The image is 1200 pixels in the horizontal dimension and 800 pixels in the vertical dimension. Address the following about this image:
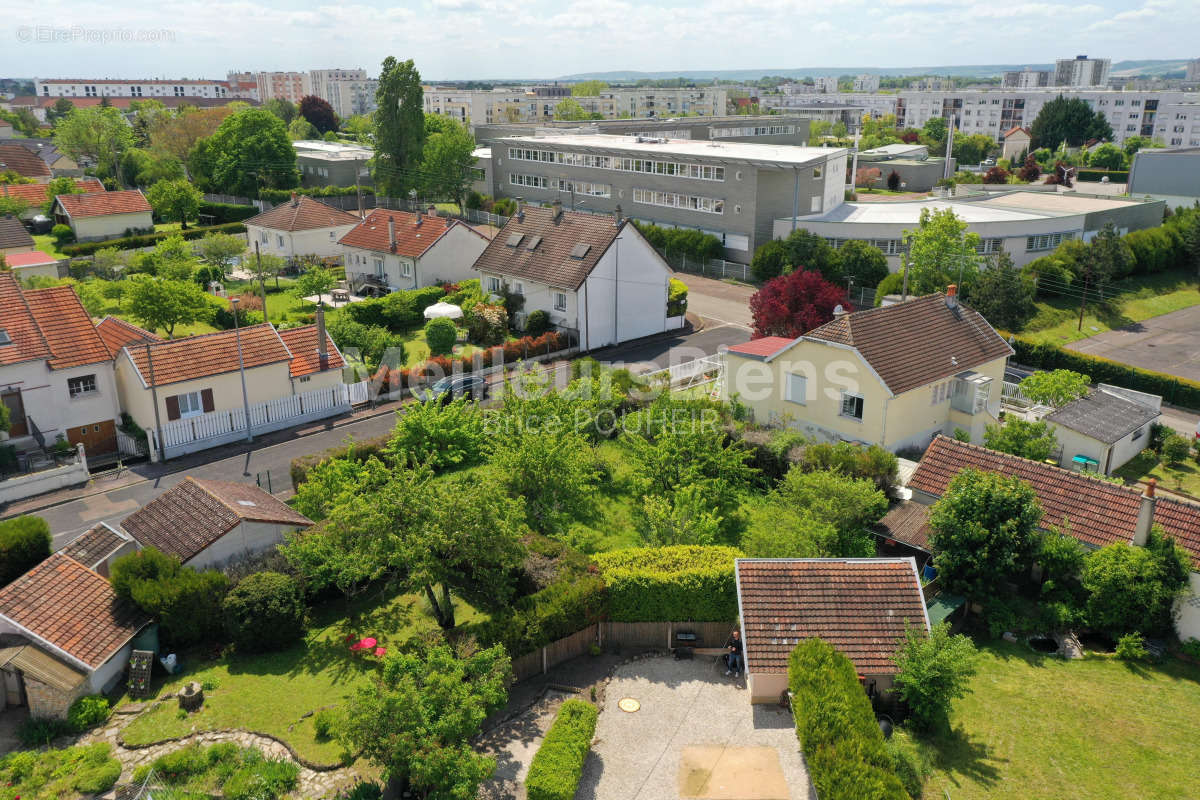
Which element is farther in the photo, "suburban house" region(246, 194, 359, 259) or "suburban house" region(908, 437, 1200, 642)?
"suburban house" region(246, 194, 359, 259)

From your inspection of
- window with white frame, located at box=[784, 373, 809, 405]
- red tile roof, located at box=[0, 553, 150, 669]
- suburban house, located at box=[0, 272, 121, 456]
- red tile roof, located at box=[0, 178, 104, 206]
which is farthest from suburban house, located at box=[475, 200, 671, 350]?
red tile roof, located at box=[0, 178, 104, 206]

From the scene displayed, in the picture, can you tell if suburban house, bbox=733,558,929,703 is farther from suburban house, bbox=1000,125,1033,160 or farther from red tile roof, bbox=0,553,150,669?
suburban house, bbox=1000,125,1033,160

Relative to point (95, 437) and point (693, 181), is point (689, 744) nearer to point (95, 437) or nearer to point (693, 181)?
point (95, 437)

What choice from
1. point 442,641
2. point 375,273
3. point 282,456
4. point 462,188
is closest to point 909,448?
point 442,641

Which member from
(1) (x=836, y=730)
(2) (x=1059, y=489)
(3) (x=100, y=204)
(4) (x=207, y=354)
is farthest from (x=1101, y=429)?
(3) (x=100, y=204)

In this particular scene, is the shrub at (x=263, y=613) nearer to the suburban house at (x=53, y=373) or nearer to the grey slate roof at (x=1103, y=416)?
the suburban house at (x=53, y=373)

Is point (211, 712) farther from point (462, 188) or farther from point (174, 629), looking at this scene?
point (462, 188)
